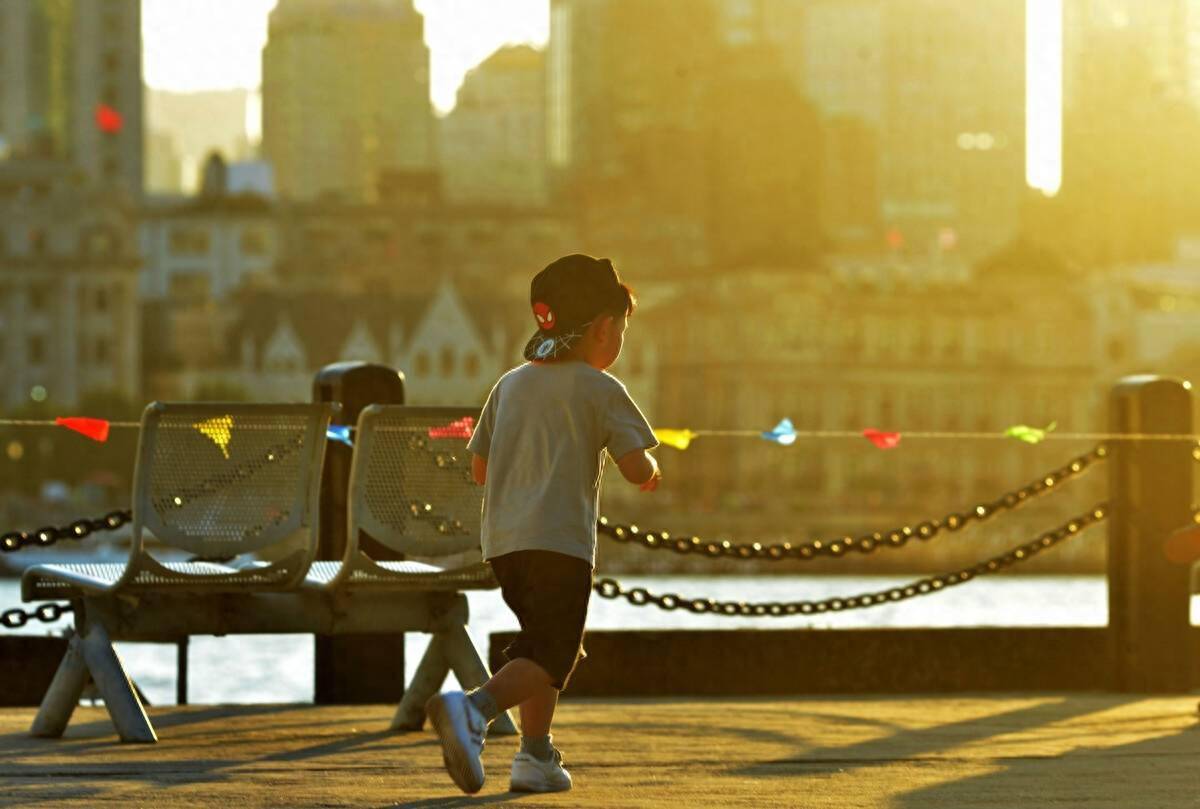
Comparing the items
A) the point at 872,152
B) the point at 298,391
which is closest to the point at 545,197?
the point at 872,152

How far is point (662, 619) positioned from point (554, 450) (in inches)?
1847

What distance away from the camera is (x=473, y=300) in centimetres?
11962

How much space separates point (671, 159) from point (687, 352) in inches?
1478

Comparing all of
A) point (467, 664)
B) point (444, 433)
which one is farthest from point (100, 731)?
point (444, 433)

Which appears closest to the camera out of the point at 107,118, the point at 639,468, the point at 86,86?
the point at 639,468

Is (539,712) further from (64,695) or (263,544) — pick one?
(64,695)

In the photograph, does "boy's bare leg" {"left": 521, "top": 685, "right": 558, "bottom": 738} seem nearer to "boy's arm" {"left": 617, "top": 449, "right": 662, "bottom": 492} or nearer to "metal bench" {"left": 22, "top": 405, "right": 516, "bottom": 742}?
"boy's arm" {"left": 617, "top": 449, "right": 662, "bottom": 492}

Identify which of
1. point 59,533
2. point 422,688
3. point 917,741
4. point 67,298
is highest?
point 67,298

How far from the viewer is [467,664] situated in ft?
23.6

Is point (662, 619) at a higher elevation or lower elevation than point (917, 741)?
lower

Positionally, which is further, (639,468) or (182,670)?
(182,670)

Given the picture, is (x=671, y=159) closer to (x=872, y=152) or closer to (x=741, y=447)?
(x=872, y=152)

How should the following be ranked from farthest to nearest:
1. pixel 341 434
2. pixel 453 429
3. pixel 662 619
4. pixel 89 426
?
pixel 662 619, pixel 341 434, pixel 89 426, pixel 453 429

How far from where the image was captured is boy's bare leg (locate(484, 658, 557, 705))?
5715 millimetres
